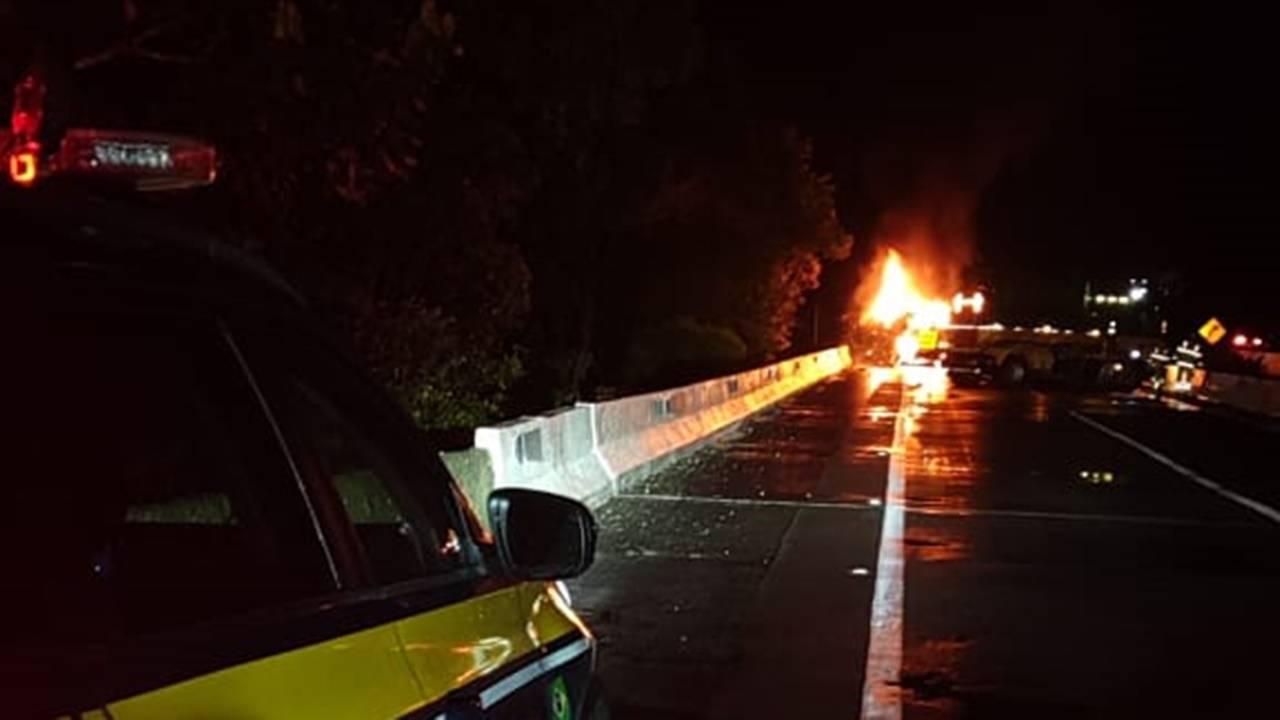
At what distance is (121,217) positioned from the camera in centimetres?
239

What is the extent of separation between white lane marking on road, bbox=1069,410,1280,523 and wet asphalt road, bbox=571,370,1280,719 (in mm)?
110

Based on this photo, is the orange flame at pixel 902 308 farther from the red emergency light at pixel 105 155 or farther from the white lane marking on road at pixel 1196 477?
the red emergency light at pixel 105 155

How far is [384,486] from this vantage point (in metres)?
3.32

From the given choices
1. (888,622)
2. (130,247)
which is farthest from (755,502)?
(130,247)

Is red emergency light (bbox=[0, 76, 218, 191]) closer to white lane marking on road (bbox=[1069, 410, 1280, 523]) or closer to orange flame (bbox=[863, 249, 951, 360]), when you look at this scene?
white lane marking on road (bbox=[1069, 410, 1280, 523])

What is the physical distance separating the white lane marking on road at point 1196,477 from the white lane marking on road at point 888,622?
11.4 ft

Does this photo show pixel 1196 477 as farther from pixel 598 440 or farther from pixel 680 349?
pixel 680 349

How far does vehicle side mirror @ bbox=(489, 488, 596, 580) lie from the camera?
3.55 metres

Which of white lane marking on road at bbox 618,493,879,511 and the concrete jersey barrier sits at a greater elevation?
the concrete jersey barrier

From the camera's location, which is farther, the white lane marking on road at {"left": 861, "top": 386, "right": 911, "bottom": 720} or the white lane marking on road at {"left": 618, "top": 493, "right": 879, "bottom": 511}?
the white lane marking on road at {"left": 618, "top": 493, "right": 879, "bottom": 511}

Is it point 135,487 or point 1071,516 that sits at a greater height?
point 135,487

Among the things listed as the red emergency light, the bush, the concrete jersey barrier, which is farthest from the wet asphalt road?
the bush

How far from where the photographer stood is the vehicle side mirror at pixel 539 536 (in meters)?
3.55

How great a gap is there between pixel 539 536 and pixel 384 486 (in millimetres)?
431
